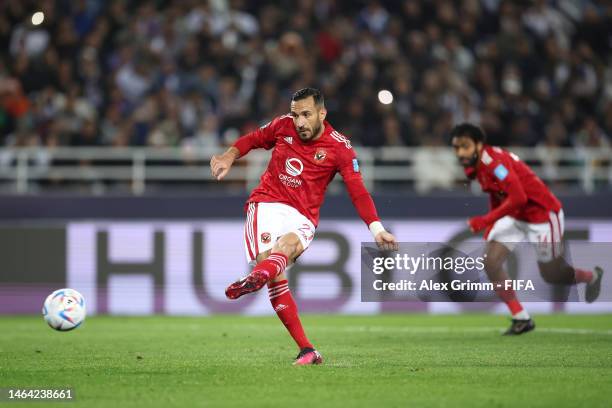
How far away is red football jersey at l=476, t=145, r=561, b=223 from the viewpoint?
37.5 ft

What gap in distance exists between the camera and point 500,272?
34.1 feet

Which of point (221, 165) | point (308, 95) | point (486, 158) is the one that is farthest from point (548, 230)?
point (221, 165)

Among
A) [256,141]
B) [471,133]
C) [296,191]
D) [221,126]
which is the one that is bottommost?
[296,191]

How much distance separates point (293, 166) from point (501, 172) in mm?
3277

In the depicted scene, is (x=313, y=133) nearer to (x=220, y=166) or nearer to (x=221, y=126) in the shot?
(x=220, y=166)

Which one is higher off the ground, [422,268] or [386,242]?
[386,242]

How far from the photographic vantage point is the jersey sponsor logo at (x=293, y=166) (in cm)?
893

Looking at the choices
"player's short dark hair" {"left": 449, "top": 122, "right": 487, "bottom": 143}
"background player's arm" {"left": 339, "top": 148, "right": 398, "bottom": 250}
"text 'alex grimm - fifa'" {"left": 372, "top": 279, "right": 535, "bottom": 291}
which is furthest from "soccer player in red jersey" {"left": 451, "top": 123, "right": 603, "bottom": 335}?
"background player's arm" {"left": 339, "top": 148, "right": 398, "bottom": 250}

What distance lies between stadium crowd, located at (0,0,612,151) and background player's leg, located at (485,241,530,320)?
668 cm

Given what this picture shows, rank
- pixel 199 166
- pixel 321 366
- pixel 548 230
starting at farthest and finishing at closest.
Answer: pixel 199 166, pixel 548 230, pixel 321 366

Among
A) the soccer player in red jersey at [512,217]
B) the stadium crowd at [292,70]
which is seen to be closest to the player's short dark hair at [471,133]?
the soccer player in red jersey at [512,217]

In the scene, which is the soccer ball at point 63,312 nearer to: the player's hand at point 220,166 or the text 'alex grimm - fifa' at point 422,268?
the player's hand at point 220,166

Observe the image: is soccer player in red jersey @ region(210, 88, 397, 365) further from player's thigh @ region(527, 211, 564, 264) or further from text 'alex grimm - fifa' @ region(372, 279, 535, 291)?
player's thigh @ region(527, 211, 564, 264)

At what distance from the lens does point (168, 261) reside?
669 inches
